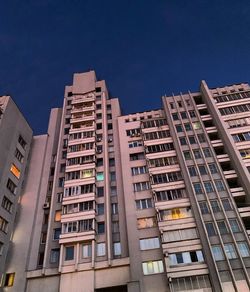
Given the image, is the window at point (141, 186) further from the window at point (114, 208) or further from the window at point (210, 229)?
the window at point (210, 229)

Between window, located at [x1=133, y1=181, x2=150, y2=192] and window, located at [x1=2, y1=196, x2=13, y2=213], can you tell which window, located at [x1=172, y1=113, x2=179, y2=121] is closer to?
window, located at [x1=133, y1=181, x2=150, y2=192]

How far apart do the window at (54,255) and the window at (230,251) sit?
81.9 feet

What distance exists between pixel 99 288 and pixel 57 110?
4123cm

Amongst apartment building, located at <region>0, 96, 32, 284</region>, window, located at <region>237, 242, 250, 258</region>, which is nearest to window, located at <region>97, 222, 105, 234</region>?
apartment building, located at <region>0, 96, 32, 284</region>

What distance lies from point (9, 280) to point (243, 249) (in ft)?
110

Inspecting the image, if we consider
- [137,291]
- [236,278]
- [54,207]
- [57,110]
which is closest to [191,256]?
[236,278]

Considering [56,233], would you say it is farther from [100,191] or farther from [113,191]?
[113,191]

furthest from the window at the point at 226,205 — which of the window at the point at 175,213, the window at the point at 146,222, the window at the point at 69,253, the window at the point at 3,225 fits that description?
the window at the point at 3,225

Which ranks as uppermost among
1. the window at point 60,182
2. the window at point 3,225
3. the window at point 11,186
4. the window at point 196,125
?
the window at point 196,125

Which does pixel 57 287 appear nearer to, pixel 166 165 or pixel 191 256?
pixel 191 256

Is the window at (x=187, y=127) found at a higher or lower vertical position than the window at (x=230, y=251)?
higher

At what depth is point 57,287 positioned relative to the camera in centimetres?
3678

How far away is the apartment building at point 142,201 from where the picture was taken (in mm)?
35625

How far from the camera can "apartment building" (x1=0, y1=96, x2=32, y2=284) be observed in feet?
133
